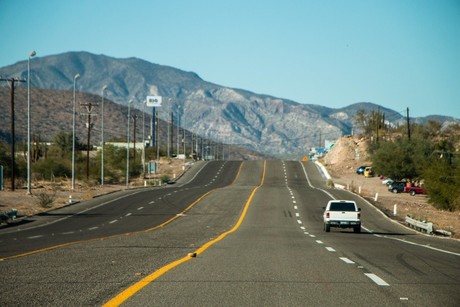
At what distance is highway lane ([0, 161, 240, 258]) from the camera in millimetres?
24031

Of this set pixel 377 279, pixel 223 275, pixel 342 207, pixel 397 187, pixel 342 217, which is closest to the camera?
pixel 377 279

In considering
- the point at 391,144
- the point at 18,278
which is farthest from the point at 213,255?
the point at 391,144

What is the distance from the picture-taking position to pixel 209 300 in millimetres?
9461

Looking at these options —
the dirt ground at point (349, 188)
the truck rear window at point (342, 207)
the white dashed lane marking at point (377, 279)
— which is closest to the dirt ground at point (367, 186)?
the dirt ground at point (349, 188)

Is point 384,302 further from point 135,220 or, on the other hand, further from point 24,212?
point 24,212

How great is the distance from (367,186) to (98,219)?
200 feet

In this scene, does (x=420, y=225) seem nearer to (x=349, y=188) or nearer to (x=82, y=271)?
(x=82, y=271)

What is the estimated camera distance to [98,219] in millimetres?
42344

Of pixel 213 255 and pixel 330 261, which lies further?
pixel 213 255

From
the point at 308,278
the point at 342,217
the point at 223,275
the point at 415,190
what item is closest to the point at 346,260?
the point at 308,278

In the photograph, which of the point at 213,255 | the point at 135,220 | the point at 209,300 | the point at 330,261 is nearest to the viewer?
the point at 209,300

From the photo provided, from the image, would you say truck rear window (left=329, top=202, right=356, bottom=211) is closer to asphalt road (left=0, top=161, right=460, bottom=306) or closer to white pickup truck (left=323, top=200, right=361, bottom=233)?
white pickup truck (left=323, top=200, right=361, bottom=233)

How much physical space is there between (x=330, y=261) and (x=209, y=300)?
667cm

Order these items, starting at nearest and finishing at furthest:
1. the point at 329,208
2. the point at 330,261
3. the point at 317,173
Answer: the point at 330,261 < the point at 329,208 < the point at 317,173
